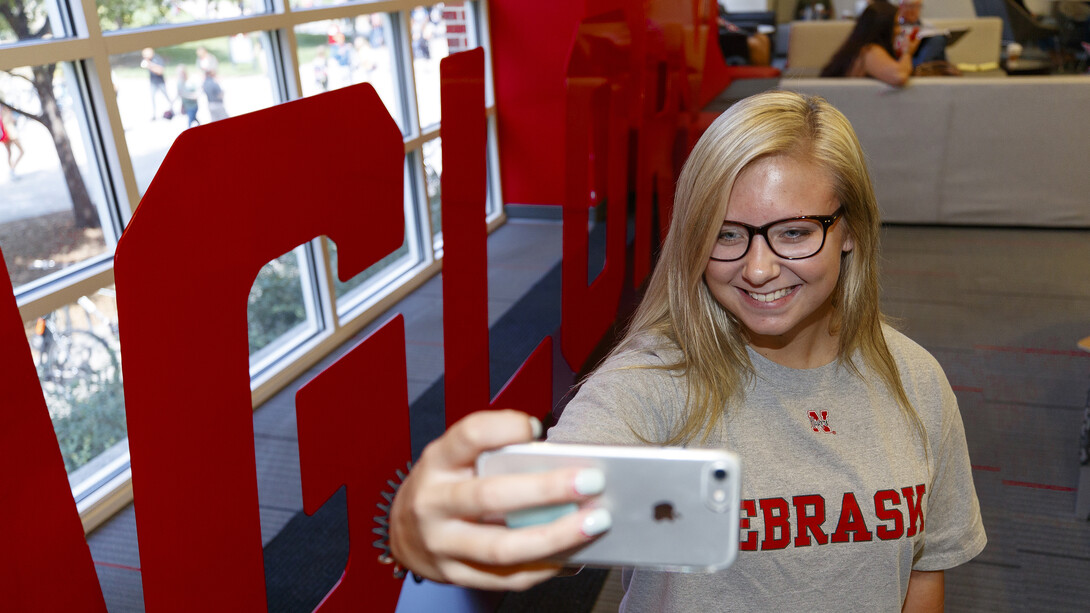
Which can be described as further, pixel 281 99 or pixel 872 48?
pixel 872 48

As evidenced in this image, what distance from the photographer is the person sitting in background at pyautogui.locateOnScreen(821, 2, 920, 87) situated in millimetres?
5266

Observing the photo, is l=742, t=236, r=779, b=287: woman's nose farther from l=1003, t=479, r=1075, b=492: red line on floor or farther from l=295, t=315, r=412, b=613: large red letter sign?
l=1003, t=479, r=1075, b=492: red line on floor

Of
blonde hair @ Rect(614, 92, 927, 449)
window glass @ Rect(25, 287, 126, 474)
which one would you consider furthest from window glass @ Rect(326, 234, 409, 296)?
blonde hair @ Rect(614, 92, 927, 449)

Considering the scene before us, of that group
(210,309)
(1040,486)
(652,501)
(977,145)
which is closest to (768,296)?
(652,501)

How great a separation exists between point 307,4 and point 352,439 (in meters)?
2.32

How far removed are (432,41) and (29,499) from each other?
3831 millimetres

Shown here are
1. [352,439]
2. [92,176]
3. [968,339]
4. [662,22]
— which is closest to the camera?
[352,439]

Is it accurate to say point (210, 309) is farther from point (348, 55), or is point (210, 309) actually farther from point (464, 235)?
point (348, 55)

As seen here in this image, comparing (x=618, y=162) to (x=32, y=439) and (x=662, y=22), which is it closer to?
(x=662, y=22)

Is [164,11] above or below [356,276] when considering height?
above

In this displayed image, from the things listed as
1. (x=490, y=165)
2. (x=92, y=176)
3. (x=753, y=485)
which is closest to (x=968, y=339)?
(x=490, y=165)

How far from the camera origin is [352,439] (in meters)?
1.75

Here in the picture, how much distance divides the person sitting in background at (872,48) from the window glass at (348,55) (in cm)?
309

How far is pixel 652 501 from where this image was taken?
542 millimetres
